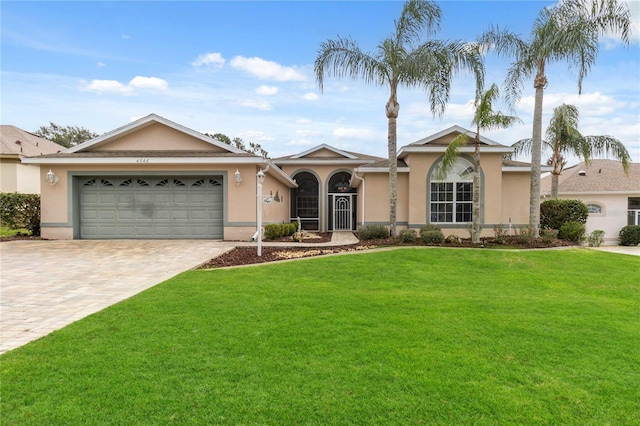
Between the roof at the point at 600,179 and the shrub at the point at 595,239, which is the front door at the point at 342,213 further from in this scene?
the roof at the point at 600,179

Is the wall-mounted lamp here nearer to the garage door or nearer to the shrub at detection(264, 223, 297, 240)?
the garage door

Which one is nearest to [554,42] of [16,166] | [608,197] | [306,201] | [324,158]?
[608,197]

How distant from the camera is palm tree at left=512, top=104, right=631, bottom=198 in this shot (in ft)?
50.9

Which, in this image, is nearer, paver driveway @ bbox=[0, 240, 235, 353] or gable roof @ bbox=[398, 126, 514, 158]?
paver driveway @ bbox=[0, 240, 235, 353]

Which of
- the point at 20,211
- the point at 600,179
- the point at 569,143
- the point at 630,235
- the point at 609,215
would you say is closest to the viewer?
the point at 20,211

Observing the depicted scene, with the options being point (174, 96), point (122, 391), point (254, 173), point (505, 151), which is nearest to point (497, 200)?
point (505, 151)

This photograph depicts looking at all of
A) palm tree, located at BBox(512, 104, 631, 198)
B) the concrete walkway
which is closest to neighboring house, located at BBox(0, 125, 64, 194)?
the concrete walkway

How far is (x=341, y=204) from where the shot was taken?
20.2 meters

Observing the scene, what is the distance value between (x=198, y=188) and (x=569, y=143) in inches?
715

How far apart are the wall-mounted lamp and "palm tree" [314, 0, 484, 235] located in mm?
10943

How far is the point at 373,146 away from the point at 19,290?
22027mm

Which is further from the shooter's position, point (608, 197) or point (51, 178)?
point (608, 197)

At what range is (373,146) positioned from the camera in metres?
24.9

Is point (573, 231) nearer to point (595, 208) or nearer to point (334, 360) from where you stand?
point (595, 208)
